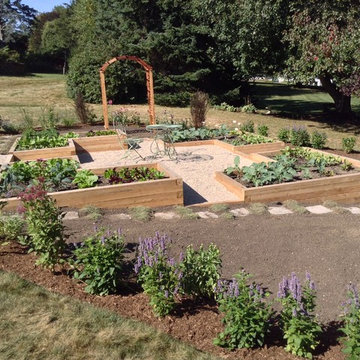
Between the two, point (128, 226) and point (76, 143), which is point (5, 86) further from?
point (128, 226)

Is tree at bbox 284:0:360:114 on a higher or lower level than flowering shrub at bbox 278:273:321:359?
higher

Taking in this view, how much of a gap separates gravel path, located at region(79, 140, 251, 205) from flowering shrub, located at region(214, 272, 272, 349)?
339 centimetres

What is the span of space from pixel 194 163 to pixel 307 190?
9.71ft

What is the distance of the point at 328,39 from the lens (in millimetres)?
11312

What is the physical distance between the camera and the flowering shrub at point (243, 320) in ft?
8.19

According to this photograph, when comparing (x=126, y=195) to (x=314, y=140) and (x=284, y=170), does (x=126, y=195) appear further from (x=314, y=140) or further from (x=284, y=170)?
(x=314, y=140)

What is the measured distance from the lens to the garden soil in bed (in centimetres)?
277

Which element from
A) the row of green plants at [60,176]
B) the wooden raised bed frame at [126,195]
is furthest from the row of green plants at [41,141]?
the wooden raised bed frame at [126,195]

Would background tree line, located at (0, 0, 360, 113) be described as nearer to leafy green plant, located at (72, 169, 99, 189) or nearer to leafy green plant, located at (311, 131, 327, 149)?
leafy green plant, located at (311, 131, 327, 149)

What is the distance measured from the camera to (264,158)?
8109 mm

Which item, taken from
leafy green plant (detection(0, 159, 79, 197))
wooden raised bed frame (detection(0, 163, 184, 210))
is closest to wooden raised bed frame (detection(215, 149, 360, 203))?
wooden raised bed frame (detection(0, 163, 184, 210))

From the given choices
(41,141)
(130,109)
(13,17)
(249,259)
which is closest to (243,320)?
(249,259)

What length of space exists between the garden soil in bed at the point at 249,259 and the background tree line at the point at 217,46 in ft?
25.9

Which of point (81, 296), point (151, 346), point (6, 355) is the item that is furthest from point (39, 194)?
point (151, 346)
